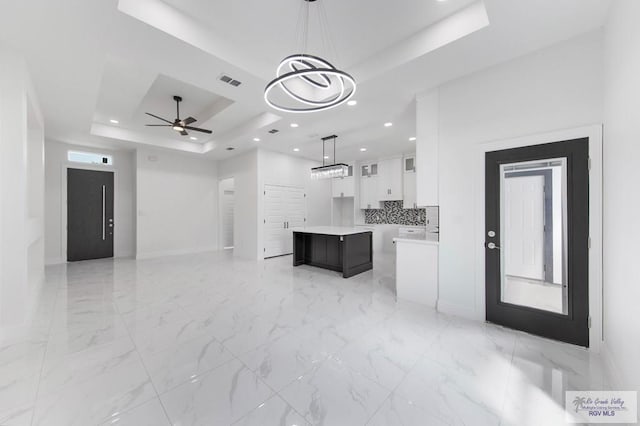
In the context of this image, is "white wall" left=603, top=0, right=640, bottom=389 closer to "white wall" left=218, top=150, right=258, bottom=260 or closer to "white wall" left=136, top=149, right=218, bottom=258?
"white wall" left=218, top=150, right=258, bottom=260

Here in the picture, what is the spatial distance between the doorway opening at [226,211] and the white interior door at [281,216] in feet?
7.65

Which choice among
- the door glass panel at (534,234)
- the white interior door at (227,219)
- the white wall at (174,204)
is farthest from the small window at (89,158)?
the door glass panel at (534,234)

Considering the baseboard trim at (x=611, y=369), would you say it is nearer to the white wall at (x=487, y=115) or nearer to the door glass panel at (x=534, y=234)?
the door glass panel at (x=534, y=234)

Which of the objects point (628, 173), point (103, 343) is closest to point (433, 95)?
point (628, 173)

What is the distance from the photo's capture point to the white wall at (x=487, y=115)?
2416 millimetres

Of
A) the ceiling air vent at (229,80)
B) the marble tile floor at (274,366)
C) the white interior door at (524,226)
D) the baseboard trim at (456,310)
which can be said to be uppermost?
the ceiling air vent at (229,80)

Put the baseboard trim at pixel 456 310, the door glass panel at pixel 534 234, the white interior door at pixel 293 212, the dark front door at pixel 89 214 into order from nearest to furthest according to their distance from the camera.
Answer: the door glass panel at pixel 534 234, the baseboard trim at pixel 456 310, the dark front door at pixel 89 214, the white interior door at pixel 293 212

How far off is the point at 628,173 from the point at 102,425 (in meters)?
3.64

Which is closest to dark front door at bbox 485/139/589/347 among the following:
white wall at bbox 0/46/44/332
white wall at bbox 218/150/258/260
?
white wall at bbox 0/46/44/332

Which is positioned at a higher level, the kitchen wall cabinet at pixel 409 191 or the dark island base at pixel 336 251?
the kitchen wall cabinet at pixel 409 191

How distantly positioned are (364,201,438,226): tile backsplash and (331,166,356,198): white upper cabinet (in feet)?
3.12

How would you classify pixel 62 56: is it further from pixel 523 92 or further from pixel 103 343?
pixel 523 92

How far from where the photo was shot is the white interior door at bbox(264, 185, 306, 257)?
7.00 meters

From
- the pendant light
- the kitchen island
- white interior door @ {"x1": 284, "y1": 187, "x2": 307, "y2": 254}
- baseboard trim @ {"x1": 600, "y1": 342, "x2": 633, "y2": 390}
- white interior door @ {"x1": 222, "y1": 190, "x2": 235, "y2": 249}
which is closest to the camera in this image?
baseboard trim @ {"x1": 600, "y1": 342, "x2": 633, "y2": 390}
